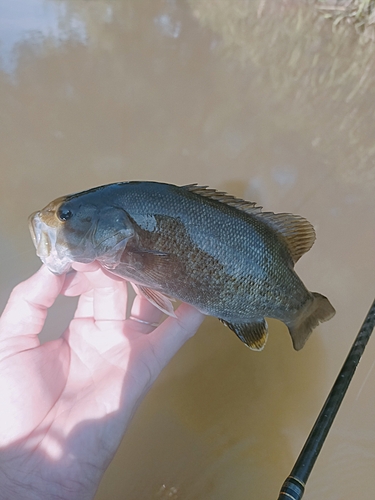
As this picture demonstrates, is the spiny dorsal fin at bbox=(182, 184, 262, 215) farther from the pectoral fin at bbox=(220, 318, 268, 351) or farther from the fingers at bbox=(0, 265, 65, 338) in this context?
the fingers at bbox=(0, 265, 65, 338)

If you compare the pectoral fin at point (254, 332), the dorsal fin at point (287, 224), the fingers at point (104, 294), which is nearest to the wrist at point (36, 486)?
the fingers at point (104, 294)

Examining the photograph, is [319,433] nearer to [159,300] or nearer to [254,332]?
[254,332]

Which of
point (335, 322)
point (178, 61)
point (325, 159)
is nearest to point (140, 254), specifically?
point (335, 322)

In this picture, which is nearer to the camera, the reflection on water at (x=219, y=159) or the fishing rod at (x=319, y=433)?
the fishing rod at (x=319, y=433)

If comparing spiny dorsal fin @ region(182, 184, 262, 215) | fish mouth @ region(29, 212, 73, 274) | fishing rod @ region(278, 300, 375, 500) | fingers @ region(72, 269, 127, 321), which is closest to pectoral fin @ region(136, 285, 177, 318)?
fingers @ region(72, 269, 127, 321)

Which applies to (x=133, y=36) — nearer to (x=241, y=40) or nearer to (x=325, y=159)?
(x=241, y=40)

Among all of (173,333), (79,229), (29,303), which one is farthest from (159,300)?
(29,303)

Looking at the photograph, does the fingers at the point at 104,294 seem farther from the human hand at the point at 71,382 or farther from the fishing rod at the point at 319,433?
the fishing rod at the point at 319,433

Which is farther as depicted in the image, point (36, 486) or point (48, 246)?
point (48, 246)
